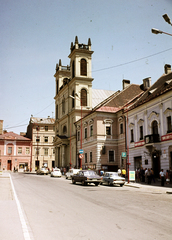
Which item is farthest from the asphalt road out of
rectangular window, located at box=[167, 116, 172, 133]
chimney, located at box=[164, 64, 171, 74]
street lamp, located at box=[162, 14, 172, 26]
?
chimney, located at box=[164, 64, 171, 74]

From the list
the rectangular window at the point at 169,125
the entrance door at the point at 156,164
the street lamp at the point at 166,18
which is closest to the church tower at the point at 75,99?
the entrance door at the point at 156,164

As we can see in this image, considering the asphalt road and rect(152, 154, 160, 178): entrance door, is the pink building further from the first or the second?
the asphalt road

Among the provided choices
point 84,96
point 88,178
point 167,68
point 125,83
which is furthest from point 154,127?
point 84,96

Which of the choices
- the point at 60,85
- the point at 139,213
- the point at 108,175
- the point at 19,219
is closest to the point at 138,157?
the point at 108,175

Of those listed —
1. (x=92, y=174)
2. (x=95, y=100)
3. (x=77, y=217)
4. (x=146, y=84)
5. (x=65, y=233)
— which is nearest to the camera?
(x=65, y=233)

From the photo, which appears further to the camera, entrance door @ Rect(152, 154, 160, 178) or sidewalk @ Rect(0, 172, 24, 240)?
entrance door @ Rect(152, 154, 160, 178)

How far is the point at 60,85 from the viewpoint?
72312 millimetres

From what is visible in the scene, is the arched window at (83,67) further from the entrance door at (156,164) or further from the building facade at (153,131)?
the entrance door at (156,164)

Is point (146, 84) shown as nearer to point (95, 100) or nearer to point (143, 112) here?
point (143, 112)

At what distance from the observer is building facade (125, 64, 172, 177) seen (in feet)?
92.3

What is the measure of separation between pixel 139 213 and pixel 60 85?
6450cm

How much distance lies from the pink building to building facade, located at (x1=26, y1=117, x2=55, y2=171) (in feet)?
6.54

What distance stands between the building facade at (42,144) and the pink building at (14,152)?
1993mm

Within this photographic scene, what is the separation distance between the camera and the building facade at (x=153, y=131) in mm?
28125
